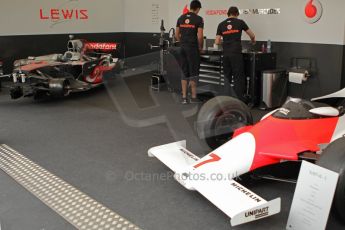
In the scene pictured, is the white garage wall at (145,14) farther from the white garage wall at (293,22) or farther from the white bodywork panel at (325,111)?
the white bodywork panel at (325,111)

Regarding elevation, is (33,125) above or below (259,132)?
below

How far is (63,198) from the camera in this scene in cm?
296

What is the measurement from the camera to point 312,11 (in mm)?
5824

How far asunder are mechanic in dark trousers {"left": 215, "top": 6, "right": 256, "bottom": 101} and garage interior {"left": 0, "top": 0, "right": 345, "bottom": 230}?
0.59 metres

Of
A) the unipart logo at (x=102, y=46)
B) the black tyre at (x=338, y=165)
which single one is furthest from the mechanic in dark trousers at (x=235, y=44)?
the black tyre at (x=338, y=165)

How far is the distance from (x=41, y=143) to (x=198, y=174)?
7.73ft

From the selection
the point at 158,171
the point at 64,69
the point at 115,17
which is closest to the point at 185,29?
the point at 64,69

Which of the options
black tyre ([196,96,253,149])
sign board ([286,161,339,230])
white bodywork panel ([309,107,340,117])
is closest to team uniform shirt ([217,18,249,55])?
black tyre ([196,96,253,149])

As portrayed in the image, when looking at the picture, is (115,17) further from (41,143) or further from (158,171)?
(158,171)

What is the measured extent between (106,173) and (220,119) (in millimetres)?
1186

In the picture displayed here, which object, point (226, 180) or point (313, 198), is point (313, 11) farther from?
point (313, 198)

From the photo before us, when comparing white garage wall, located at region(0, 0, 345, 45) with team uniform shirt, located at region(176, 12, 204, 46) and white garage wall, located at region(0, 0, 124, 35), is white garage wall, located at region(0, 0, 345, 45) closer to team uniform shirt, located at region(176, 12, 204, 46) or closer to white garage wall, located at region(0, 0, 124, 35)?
white garage wall, located at region(0, 0, 124, 35)

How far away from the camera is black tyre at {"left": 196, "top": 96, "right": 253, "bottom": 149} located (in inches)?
140

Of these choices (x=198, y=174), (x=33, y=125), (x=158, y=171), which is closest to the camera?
(x=198, y=174)
